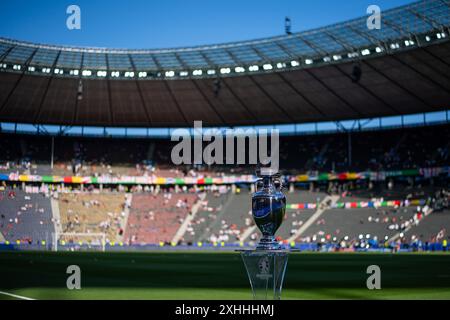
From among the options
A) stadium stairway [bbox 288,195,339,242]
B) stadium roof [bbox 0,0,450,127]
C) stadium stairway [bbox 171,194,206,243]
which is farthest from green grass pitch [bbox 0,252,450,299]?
stadium stairway [bbox 171,194,206,243]

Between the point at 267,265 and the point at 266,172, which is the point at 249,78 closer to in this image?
the point at 266,172

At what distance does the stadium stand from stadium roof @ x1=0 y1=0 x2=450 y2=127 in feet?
0.65

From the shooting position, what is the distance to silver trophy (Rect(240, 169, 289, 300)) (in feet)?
36.1

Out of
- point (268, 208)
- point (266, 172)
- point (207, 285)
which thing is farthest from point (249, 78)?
point (268, 208)

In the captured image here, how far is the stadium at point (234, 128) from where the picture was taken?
6338cm

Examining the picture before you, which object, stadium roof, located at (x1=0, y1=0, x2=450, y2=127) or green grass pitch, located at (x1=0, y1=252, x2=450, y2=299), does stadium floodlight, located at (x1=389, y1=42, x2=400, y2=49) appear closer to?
stadium roof, located at (x1=0, y1=0, x2=450, y2=127)

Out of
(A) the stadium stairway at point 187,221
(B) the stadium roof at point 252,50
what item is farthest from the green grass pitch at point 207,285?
(A) the stadium stairway at point 187,221

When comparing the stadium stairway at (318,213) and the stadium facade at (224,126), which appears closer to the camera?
the stadium facade at (224,126)

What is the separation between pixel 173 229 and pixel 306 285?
53528 mm

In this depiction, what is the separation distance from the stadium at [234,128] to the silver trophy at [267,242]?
43037 millimetres

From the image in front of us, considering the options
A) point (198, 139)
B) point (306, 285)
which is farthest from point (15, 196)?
point (306, 285)

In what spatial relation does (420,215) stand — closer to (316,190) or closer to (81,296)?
(316,190)

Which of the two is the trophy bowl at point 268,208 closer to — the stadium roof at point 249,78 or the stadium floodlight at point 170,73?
the stadium roof at point 249,78

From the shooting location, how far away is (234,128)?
85.6 meters
